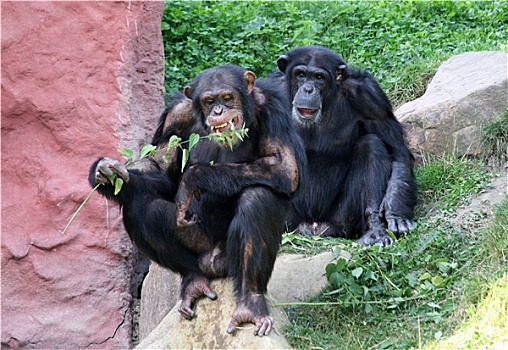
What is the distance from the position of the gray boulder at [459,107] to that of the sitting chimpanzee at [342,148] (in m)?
0.44

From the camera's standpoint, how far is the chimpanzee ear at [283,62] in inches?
360

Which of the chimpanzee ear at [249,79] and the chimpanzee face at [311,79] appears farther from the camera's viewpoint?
the chimpanzee face at [311,79]

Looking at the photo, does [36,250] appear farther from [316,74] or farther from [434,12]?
[434,12]

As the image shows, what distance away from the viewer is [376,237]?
8.43 meters

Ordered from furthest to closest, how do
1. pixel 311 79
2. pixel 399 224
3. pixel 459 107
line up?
pixel 459 107 < pixel 311 79 < pixel 399 224

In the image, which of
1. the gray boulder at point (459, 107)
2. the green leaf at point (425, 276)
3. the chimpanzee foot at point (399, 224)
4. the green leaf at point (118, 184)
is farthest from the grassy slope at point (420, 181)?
the green leaf at point (118, 184)

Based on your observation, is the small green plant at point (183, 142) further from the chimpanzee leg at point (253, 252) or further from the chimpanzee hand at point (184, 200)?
the chimpanzee leg at point (253, 252)

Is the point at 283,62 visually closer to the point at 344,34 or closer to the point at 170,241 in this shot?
the point at 344,34

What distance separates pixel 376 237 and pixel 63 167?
2.90 m

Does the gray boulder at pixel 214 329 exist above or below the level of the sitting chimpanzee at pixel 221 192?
below

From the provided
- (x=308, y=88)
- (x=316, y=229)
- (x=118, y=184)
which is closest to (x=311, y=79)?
(x=308, y=88)

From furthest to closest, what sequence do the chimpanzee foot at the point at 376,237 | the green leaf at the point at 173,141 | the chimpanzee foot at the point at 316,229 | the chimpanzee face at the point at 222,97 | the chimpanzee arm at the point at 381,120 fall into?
the chimpanzee arm at the point at 381,120
the chimpanzee foot at the point at 316,229
the chimpanzee foot at the point at 376,237
the chimpanzee face at the point at 222,97
the green leaf at the point at 173,141

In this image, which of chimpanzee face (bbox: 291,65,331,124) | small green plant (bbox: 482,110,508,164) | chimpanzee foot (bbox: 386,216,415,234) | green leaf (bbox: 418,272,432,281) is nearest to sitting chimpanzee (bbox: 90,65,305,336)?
green leaf (bbox: 418,272,432,281)

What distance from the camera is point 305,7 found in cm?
1196
